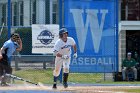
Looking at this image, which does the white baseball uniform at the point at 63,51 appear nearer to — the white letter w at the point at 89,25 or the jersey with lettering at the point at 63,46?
the jersey with lettering at the point at 63,46

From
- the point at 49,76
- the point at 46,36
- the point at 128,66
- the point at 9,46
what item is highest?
the point at 46,36

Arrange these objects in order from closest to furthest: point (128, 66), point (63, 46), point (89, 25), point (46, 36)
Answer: point (63, 46)
point (46, 36)
point (89, 25)
point (128, 66)

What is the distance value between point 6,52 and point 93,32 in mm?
4823

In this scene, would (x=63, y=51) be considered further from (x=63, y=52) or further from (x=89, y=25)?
(x=89, y=25)

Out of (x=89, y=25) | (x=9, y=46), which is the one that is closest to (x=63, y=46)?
(x=9, y=46)

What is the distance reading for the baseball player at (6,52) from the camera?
1848 centimetres

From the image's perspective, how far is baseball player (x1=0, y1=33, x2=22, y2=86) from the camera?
18.5 m

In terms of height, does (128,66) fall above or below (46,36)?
below

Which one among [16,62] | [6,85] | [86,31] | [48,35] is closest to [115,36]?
[86,31]

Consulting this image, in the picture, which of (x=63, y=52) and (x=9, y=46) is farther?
(x=9, y=46)

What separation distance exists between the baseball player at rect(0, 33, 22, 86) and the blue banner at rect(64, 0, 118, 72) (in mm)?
3704

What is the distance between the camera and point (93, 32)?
72.7 feet

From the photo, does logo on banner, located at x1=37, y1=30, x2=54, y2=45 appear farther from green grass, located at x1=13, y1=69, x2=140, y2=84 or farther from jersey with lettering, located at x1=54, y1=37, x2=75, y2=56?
jersey with lettering, located at x1=54, y1=37, x2=75, y2=56

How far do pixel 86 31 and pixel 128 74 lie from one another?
262 centimetres
